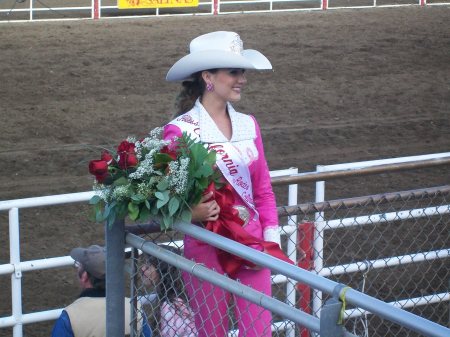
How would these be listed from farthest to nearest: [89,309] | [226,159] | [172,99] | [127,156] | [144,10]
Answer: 1. [144,10]
2. [172,99]
3. [89,309]
4. [226,159]
5. [127,156]

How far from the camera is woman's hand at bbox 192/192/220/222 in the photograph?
3324 millimetres

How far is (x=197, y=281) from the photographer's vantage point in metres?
3.49

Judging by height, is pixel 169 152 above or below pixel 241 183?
above

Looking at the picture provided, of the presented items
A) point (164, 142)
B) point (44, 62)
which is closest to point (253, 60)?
point (164, 142)

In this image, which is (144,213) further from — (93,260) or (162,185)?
(93,260)

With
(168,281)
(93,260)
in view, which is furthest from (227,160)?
(93,260)

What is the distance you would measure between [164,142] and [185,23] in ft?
47.7

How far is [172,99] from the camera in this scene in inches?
494

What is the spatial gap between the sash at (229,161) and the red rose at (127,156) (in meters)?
0.55

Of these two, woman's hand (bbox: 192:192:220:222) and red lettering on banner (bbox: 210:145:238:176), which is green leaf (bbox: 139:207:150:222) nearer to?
woman's hand (bbox: 192:192:220:222)

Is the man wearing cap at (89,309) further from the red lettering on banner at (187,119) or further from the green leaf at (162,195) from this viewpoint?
the green leaf at (162,195)

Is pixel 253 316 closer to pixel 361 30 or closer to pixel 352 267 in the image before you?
pixel 352 267

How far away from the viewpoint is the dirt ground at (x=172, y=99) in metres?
9.12

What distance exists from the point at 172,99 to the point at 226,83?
8.62m
